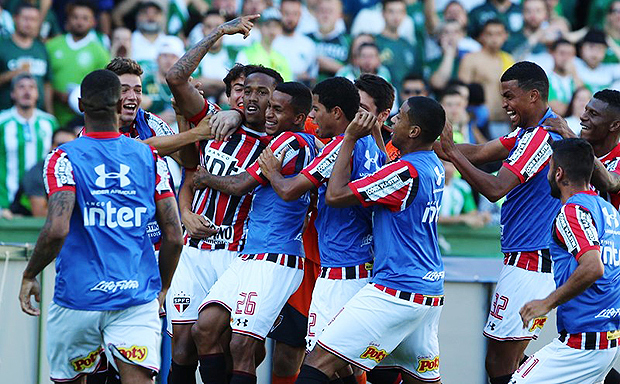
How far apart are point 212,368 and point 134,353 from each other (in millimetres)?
1275

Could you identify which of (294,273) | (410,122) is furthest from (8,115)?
(410,122)

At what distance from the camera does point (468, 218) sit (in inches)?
410

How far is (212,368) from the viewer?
289 inches

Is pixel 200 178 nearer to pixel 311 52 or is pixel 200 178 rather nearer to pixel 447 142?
pixel 447 142

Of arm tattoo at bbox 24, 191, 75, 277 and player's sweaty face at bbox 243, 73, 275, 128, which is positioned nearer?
arm tattoo at bbox 24, 191, 75, 277

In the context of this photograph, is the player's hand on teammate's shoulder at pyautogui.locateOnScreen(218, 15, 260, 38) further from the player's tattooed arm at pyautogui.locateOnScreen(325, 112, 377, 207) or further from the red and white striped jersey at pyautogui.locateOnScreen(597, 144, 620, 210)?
the red and white striped jersey at pyautogui.locateOnScreen(597, 144, 620, 210)

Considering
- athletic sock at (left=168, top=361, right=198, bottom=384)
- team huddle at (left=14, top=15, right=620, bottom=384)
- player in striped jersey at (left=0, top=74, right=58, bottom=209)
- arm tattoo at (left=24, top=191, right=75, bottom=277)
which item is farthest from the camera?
player in striped jersey at (left=0, top=74, right=58, bottom=209)

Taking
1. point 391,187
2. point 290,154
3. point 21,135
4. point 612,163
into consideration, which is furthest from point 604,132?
point 21,135

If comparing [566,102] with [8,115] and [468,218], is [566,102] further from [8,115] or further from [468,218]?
[8,115]

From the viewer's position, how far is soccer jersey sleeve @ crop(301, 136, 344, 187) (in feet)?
22.9

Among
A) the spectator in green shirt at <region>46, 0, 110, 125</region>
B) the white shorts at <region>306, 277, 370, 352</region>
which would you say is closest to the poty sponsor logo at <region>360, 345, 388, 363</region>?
the white shorts at <region>306, 277, 370, 352</region>

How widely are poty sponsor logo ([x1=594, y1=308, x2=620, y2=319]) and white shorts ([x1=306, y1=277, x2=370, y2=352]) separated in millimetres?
1624

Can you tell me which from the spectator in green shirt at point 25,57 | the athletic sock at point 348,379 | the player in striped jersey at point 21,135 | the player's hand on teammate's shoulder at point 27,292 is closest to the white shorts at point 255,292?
the athletic sock at point 348,379

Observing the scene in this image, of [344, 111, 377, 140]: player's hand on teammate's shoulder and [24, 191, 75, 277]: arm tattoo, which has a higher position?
[344, 111, 377, 140]: player's hand on teammate's shoulder
